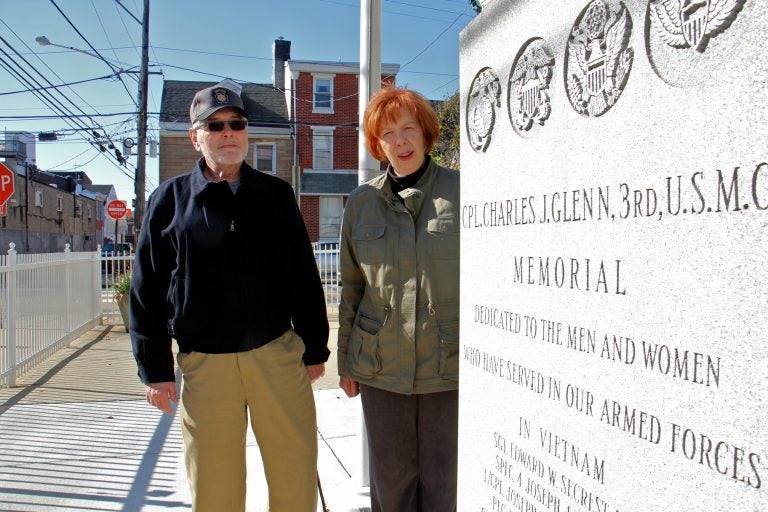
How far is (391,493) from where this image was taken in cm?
243

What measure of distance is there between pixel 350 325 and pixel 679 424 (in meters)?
1.54

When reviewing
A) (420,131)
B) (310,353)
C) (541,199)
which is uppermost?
(420,131)

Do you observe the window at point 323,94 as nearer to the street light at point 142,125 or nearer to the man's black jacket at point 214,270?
the street light at point 142,125

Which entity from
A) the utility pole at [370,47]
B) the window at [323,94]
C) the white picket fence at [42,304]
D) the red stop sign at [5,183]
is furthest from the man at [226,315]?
the window at [323,94]

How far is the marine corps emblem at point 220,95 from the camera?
2598 millimetres

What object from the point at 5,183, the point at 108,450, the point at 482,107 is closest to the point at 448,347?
the point at 482,107

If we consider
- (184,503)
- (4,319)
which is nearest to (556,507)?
(184,503)

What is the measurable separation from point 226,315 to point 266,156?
2583 cm

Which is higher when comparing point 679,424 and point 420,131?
point 420,131

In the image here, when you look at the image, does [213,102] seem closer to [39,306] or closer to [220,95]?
[220,95]

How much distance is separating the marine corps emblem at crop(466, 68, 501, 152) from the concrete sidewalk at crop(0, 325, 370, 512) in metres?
1.98

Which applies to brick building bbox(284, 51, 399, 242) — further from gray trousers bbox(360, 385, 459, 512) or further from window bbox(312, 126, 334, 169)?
gray trousers bbox(360, 385, 459, 512)

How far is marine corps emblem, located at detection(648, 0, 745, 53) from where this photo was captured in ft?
3.77

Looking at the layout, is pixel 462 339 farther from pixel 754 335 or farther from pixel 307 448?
pixel 754 335
